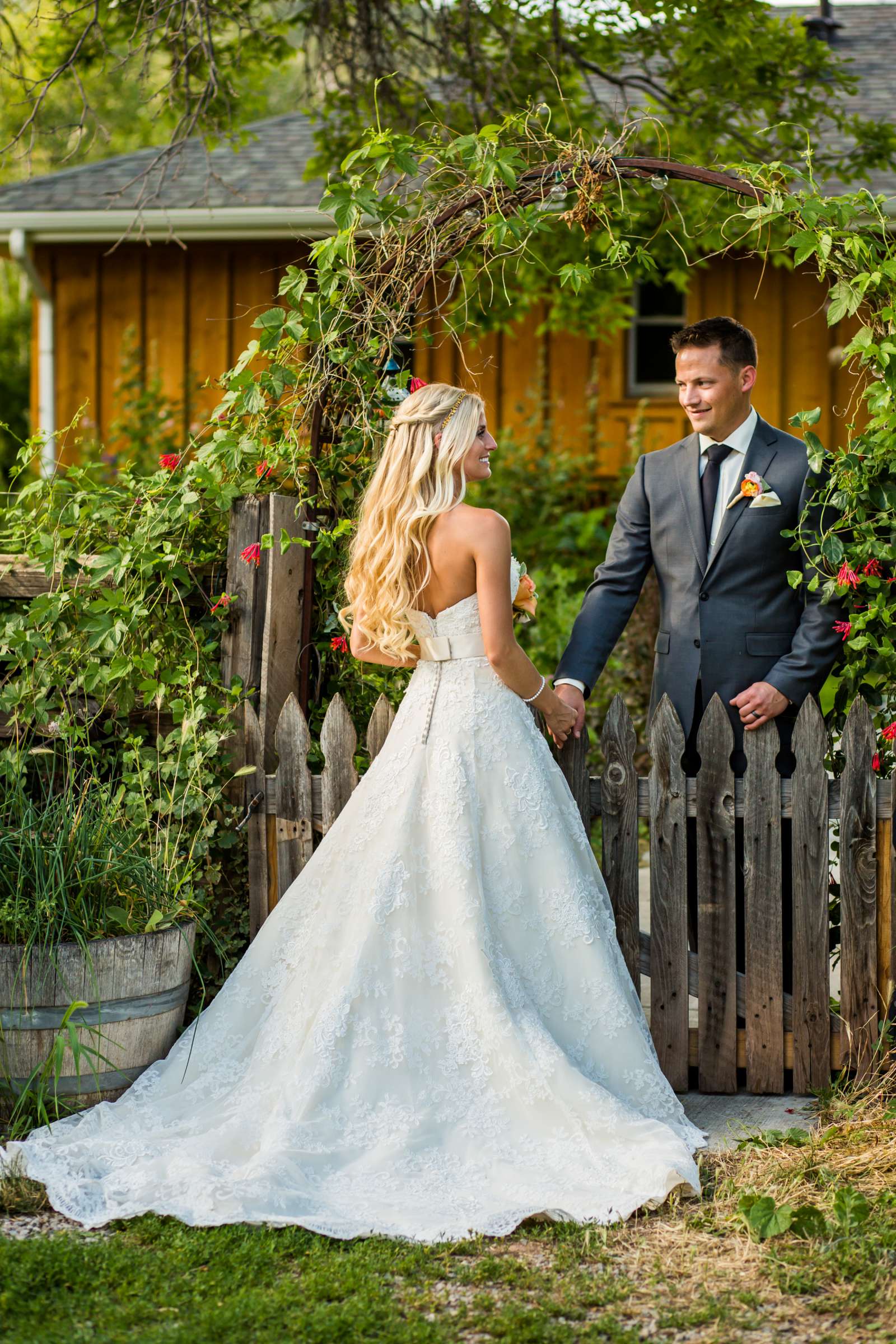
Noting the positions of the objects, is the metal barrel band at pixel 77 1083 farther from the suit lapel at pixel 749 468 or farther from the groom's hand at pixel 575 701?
the suit lapel at pixel 749 468

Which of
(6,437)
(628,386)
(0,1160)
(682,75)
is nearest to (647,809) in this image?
(0,1160)

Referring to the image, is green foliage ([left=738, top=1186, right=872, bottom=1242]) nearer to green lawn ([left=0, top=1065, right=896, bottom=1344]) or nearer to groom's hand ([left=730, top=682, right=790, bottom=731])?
green lawn ([left=0, top=1065, right=896, bottom=1344])

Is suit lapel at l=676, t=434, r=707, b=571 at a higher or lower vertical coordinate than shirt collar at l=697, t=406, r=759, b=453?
lower

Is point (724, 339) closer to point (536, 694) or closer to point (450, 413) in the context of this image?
point (450, 413)

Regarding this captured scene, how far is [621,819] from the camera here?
156 inches

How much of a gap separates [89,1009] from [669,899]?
1741 mm

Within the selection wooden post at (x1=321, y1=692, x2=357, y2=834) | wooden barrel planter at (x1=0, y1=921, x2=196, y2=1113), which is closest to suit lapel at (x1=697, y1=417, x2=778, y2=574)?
wooden post at (x1=321, y1=692, x2=357, y2=834)

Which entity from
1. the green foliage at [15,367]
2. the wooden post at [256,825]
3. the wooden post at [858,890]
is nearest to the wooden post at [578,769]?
the wooden post at [858,890]

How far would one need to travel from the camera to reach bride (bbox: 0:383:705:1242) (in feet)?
10.4

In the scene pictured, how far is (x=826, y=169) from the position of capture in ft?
19.9

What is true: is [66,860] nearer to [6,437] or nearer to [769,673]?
[769,673]

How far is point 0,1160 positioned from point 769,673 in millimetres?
2540

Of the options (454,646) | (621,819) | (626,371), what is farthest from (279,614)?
(626,371)

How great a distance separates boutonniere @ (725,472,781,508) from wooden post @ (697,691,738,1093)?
0.60 meters
